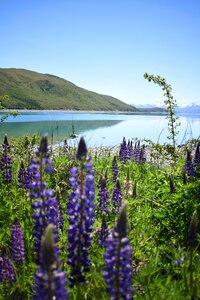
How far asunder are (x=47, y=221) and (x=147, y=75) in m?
8.97

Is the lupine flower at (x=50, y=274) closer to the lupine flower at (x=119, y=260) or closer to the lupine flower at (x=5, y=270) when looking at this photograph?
the lupine flower at (x=119, y=260)

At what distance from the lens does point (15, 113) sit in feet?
39.2

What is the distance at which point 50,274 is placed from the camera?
1977 millimetres

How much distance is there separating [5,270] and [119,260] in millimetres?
1754

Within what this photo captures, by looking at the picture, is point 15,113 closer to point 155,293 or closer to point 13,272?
point 13,272

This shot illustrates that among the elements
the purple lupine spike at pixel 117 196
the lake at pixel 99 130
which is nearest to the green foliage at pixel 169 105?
the lake at pixel 99 130

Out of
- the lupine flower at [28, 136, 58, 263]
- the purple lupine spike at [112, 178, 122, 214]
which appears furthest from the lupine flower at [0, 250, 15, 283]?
the purple lupine spike at [112, 178, 122, 214]

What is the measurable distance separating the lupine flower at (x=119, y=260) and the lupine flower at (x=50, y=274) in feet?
1.22

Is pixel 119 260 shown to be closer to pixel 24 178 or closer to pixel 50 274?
pixel 50 274

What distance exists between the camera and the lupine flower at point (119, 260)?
7.22 feet

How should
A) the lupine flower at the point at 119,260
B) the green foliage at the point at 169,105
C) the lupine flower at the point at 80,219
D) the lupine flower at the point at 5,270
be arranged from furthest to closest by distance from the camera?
the green foliage at the point at 169,105, the lupine flower at the point at 5,270, the lupine flower at the point at 80,219, the lupine flower at the point at 119,260

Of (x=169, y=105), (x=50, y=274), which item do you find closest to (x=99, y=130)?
(x=169, y=105)

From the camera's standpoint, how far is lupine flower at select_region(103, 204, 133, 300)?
2201 millimetres

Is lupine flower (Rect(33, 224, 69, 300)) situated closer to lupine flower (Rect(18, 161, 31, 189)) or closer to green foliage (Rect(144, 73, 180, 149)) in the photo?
lupine flower (Rect(18, 161, 31, 189))
